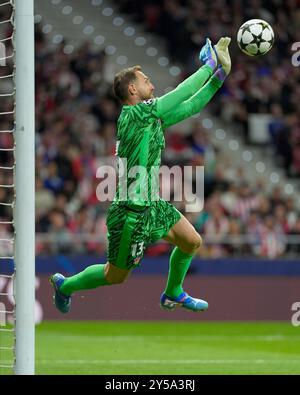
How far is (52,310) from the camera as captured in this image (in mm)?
18469

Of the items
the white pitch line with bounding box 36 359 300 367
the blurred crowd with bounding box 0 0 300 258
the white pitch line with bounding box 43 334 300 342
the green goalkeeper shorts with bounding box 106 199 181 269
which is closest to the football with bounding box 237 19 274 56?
the green goalkeeper shorts with bounding box 106 199 181 269

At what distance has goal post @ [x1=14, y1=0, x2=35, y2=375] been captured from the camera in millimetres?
8875

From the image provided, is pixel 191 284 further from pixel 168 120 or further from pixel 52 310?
pixel 168 120

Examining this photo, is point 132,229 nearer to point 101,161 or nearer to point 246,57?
point 101,161

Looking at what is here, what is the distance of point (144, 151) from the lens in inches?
381

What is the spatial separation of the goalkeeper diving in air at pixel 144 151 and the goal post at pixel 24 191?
1061 millimetres

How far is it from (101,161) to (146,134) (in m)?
10.7

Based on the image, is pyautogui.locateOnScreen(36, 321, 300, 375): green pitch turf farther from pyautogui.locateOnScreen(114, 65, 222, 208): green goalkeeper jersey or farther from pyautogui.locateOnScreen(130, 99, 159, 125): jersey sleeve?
pyautogui.locateOnScreen(130, 99, 159, 125): jersey sleeve

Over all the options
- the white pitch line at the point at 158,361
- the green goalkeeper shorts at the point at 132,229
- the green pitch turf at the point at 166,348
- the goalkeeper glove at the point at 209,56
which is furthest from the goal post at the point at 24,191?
the white pitch line at the point at 158,361

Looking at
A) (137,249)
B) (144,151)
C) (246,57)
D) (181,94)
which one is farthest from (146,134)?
(246,57)

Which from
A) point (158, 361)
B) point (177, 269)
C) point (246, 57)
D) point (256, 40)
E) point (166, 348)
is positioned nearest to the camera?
point (256, 40)

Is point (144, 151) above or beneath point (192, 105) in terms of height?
beneath

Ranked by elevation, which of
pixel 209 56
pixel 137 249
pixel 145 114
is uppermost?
pixel 209 56

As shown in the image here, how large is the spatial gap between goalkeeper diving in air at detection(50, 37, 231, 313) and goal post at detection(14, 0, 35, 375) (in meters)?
1.06
